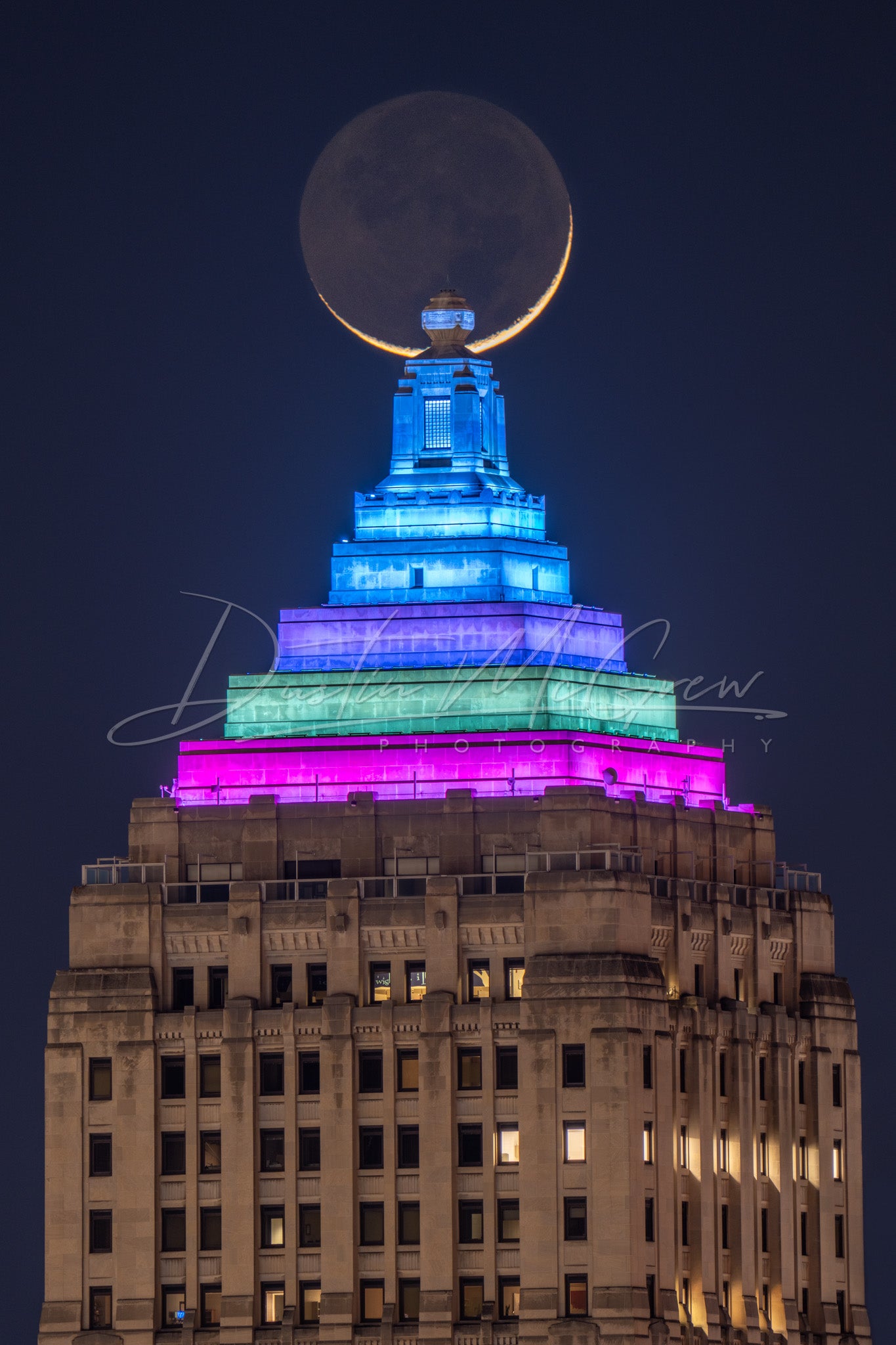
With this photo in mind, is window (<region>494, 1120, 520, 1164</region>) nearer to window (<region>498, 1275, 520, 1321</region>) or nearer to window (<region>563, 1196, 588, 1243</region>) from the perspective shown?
window (<region>563, 1196, 588, 1243</region>)

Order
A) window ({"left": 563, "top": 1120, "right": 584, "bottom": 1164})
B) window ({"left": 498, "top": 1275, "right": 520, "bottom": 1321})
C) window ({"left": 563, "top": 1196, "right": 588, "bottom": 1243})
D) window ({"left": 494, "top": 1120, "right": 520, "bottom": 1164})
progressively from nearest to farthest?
window ({"left": 563, "top": 1196, "right": 588, "bottom": 1243}) → window ({"left": 563, "top": 1120, "right": 584, "bottom": 1164}) → window ({"left": 498, "top": 1275, "right": 520, "bottom": 1321}) → window ({"left": 494, "top": 1120, "right": 520, "bottom": 1164})

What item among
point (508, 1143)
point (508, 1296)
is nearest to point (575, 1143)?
point (508, 1143)

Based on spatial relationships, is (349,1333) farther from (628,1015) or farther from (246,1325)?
(628,1015)

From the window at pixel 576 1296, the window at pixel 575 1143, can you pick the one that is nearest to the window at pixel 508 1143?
the window at pixel 575 1143

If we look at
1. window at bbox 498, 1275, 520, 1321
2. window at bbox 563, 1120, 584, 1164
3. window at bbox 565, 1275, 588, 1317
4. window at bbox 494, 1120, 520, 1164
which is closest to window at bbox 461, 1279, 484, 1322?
window at bbox 498, 1275, 520, 1321

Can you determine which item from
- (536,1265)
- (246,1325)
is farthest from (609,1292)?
(246,1325)

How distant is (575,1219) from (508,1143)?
424 centimetres

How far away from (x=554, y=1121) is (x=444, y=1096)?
15.7ft

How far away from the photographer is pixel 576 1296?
7781 inches

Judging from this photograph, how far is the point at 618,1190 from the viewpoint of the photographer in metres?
198

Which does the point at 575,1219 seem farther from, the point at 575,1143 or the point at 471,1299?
the point at 471,1299

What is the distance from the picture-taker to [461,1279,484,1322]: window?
199 m

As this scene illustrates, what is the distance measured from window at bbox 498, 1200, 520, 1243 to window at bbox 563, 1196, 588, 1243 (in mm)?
2039

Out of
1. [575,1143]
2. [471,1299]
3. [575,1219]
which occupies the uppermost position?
[575,1143]
